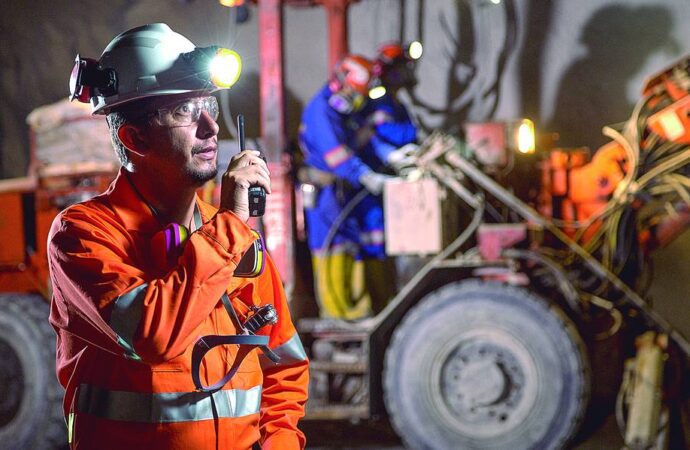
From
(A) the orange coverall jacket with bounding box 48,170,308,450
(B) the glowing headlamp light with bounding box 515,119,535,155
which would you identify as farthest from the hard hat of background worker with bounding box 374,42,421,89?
(A) the orange coverall jacket with bounding box 48,170,308,450

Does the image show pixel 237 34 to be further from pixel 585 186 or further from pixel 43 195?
pixel 585 186

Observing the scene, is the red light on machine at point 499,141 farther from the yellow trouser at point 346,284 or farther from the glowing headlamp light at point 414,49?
the yellow trouser at point 346,284

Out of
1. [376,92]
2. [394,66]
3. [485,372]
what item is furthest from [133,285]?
[394,66]

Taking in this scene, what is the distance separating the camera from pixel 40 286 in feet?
18.8

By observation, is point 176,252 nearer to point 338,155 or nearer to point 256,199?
point 256,199

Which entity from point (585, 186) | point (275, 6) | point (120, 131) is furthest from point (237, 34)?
point (120, 131)

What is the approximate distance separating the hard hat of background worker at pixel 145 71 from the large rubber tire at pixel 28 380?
4.09 m

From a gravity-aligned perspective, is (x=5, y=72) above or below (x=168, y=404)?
above

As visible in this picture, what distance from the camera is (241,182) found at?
1.78m

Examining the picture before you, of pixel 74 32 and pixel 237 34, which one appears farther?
pixel 74 32

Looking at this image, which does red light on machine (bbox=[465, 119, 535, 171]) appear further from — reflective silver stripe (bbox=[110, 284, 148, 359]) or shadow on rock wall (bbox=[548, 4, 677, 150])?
reflective silver stripe (bbox=[110, 284, 148, 359])

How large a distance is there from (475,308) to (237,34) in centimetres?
406

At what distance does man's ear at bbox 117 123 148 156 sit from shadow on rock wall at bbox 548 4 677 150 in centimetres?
603

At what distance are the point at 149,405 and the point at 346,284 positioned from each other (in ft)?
13.1
